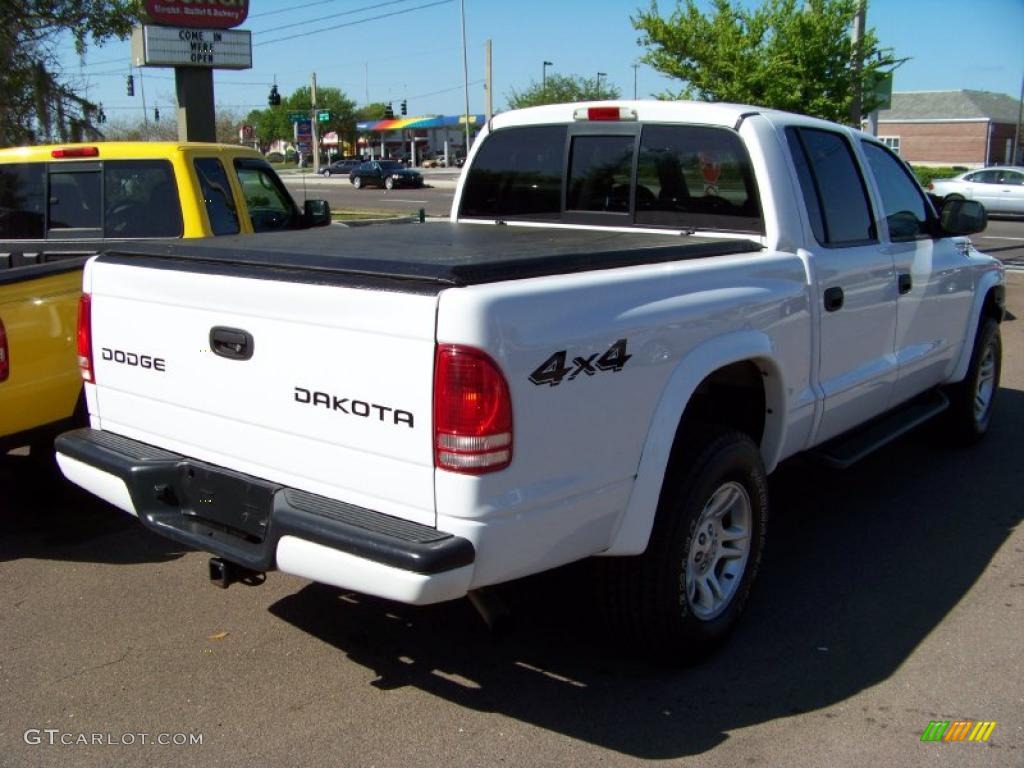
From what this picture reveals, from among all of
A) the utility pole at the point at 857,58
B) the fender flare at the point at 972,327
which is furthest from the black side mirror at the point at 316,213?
the utility pole at the point at 857,58

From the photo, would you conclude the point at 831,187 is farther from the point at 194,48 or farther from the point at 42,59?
the point at 194,48

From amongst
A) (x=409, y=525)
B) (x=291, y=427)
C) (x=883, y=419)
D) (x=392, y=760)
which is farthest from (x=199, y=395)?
(x=883, y=419)

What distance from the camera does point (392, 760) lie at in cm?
314

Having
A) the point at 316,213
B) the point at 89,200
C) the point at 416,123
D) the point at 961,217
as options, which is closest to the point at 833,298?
the point at 961,217

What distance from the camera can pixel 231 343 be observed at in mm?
3266

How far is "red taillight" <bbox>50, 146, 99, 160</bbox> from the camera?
644cm

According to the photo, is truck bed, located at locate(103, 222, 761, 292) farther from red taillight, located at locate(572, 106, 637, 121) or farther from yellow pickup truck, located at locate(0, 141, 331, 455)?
yellow pickup truck, located at locate(0, 141, 331, 455)

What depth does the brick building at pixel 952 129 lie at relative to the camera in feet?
205

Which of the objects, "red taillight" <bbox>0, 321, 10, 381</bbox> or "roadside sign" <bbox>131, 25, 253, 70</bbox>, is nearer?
"red taillight" <bbox>0, 321, 10, 381</bbox>

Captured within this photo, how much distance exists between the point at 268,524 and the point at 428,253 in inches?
40.8

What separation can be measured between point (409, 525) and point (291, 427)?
546mm

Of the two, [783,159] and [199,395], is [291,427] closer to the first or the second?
[199,395]

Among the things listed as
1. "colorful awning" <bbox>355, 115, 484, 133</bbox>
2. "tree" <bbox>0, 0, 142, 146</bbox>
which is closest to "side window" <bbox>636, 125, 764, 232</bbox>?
"tree" <bbox>0, 0, 142, 146</bbox>

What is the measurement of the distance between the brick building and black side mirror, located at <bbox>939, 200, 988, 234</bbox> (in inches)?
2395
